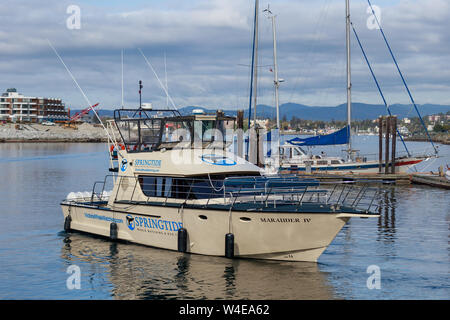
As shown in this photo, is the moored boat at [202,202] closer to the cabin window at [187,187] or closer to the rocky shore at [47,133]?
the cabin window at [187,187]

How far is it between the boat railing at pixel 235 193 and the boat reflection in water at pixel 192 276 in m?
1.77

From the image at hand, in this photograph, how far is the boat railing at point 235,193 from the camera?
17891 millimetres

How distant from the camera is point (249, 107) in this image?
138ft

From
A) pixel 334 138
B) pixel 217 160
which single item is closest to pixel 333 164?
pixel 334 138

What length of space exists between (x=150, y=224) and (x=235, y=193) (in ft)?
10.8

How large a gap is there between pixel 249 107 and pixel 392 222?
57.9ft

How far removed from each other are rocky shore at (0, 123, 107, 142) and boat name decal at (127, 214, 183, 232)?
12795 cm

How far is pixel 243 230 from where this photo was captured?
1762 centimetres

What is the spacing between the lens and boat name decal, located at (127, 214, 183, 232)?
1908 cm

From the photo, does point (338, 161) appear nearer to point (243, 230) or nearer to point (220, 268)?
point (243, 230)

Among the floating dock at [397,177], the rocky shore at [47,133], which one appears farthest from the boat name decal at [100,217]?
the rocky shore at [47,133]

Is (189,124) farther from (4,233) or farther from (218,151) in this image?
(4,233)

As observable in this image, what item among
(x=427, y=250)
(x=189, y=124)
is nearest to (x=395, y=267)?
(x=427, y=250)

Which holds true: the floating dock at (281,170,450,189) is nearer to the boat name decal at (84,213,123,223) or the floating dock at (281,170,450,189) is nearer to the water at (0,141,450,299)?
the water at (0,141,450,299)
